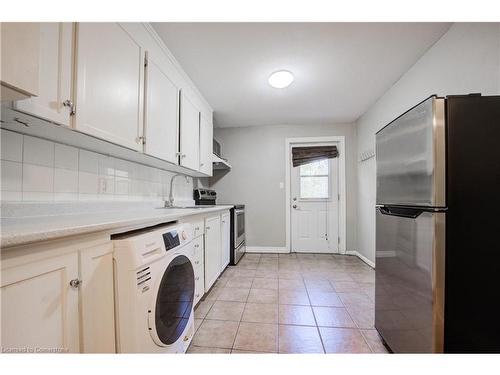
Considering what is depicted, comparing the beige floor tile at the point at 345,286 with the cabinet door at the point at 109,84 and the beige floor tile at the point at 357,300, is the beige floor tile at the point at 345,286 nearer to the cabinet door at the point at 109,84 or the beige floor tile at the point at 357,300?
the beige floor tile at the point at 357,300

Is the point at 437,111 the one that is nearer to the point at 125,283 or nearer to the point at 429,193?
the point at 429,193

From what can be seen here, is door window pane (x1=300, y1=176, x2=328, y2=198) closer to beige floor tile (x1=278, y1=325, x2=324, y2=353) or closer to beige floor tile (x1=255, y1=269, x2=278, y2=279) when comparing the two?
beige floor tile (x1=255, y1=269, x2=278, y2=279)

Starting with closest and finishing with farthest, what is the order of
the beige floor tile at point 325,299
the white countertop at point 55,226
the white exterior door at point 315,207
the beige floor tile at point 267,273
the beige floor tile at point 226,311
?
the white countertop at point 55,226 < the beige floor tile at point 226,311 < the beige floor tile at point 325,299 < the beige floor tile at point 267,273 < the white exterior door at point 315,207

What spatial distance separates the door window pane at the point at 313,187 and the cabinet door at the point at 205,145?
5.71ft

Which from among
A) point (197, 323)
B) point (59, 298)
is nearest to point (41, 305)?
point (59, 298)

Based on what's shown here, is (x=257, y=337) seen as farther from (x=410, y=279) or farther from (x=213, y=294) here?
(x=410, y=279)

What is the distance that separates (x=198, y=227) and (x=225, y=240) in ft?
3.23

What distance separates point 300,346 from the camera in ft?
4.57

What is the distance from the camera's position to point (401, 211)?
3.91 ft

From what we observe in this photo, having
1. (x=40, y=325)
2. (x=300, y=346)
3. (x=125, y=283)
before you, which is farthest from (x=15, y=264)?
(x=300, y=346)

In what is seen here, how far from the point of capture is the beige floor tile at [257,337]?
1.38 metres

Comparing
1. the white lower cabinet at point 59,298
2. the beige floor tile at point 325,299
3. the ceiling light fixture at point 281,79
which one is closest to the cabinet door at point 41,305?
the white lower cabinet at point 59,298
